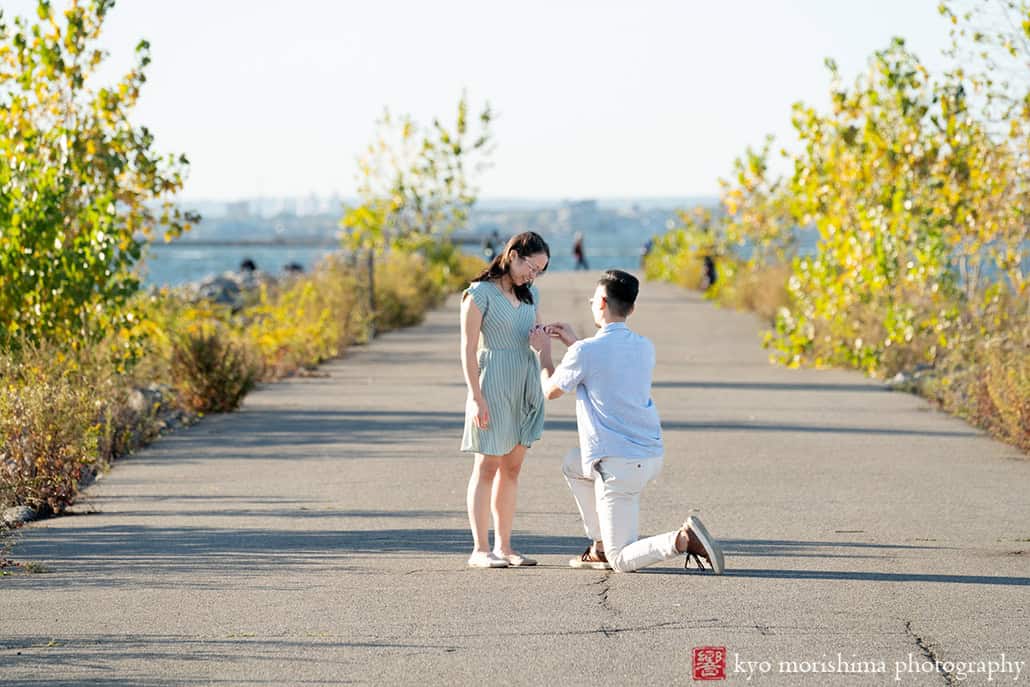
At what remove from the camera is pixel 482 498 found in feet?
28.8

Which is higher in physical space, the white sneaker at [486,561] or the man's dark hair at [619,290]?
the man's dark hair at [619,290]

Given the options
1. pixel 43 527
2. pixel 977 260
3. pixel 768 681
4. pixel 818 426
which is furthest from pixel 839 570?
pixel 977 260

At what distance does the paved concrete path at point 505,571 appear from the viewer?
6820mm

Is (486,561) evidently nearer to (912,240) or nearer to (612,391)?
(612,391)

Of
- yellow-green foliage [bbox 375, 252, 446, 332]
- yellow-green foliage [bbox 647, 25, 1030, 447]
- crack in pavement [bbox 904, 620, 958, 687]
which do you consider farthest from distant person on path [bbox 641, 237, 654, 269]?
crack in pavement [bbox 904, 620, 958, 687]

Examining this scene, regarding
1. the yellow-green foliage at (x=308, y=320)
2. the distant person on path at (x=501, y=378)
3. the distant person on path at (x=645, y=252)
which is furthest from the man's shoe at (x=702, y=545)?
the distant person on path at (x=645, y=252)

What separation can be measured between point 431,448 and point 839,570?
19.2 feet

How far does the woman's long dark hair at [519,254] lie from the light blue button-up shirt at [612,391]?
39 cm

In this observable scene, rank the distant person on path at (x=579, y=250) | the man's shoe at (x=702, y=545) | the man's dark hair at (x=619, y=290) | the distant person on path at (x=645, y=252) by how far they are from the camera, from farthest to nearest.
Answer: the distant person on path at (x=579, y=250)
the distant person on path at (x=645, y=252)
the man's dark hair at (x=619, y=290)
the man's shoe at (x=702, y=545)

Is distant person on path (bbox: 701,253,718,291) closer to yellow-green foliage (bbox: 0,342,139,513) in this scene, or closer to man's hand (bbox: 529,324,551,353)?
yellow-green foliage (bbox: 0,342,139,513)

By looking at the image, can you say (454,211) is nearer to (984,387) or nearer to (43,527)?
(984,387)

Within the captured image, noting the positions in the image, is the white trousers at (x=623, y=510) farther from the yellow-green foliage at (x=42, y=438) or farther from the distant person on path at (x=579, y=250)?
the distant person on path at (x=579, y=250)

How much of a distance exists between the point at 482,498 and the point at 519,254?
1234mm

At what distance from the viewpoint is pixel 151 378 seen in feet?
57.4
